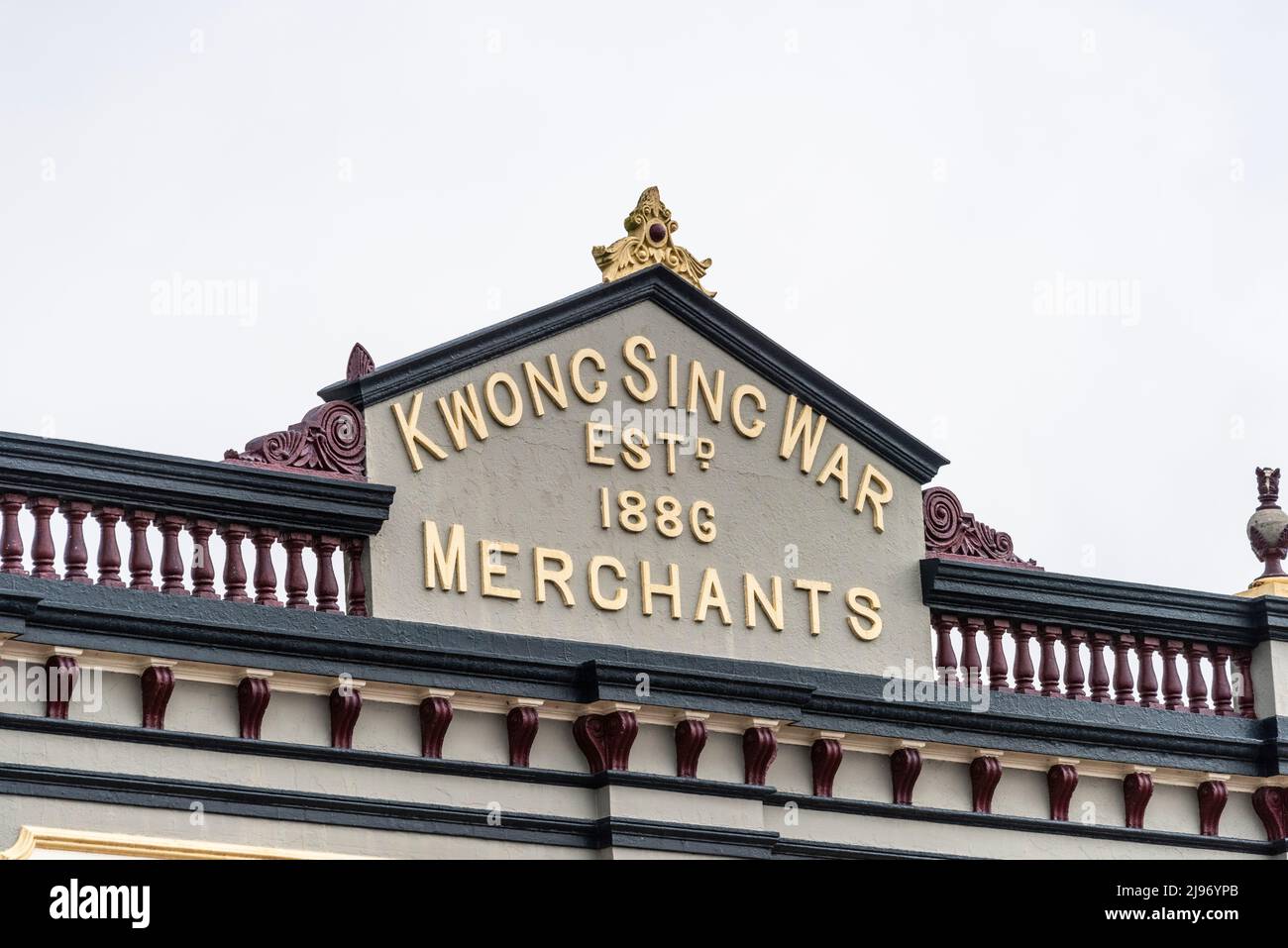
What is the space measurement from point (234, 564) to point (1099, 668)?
7.01 metres

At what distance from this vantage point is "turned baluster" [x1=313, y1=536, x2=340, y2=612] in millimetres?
17594

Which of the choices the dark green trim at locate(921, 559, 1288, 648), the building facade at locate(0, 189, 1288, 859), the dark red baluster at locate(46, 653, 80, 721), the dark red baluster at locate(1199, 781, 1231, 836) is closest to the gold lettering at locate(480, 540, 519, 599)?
the building facade at locate(0, 189, 1288, 859)

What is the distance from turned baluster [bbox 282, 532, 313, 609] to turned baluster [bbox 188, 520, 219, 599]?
0.49 meters

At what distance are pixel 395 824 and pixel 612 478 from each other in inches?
121

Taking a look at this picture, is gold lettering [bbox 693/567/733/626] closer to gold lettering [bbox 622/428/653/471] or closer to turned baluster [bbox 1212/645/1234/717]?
gold lettering [bbox 622/428/653/471]

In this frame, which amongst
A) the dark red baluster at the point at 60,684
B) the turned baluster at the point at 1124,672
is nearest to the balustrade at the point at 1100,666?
the turned baluster at the point at 1124,672

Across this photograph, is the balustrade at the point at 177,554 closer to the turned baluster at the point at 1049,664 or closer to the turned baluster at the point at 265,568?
the turned baluster at the point at 265,568

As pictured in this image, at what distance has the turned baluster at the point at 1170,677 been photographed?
20.8 metres

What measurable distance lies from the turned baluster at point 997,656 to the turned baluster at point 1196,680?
→ 173cm

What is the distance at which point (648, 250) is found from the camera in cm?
1961
